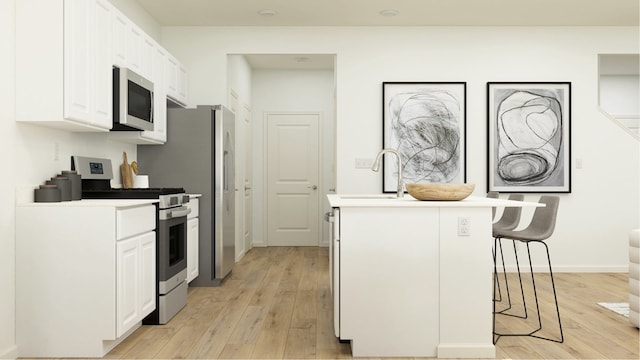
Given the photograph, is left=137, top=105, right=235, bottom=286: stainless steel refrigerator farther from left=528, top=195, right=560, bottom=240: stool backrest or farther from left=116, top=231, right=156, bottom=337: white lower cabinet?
left=528, top=195, right=560, bottom=240: stool backrest

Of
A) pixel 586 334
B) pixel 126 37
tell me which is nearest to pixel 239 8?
pixel 126 37

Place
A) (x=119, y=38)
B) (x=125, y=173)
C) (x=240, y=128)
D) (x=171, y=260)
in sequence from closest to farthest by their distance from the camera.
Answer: (x=119, y=38) < (x=171, y=260) < (x=125, y=173) < (x=240, y=128)

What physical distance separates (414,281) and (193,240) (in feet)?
7.62

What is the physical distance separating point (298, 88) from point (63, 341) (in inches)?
211

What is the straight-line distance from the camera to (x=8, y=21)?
2826 mm

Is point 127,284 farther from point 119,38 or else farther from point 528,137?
point 528,137

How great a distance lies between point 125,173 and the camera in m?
4.32

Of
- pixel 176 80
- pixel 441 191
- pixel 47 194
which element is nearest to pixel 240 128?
pixel 176 80

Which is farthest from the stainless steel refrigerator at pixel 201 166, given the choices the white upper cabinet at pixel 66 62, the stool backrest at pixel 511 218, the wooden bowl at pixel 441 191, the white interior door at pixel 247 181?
the stool backrest at pixel 511 218

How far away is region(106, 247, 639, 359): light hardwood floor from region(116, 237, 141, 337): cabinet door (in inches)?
6.4

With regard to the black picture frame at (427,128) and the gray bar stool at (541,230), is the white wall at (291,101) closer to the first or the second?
the black picture frame at (427,128)

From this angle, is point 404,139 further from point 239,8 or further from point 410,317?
point 410,317

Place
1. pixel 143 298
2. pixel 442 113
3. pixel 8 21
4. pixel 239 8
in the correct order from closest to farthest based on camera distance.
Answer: pixel 8 21, pixel 143 298, pixel 239 8, pixel 442 113

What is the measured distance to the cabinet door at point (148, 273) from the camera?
3.25 meters
